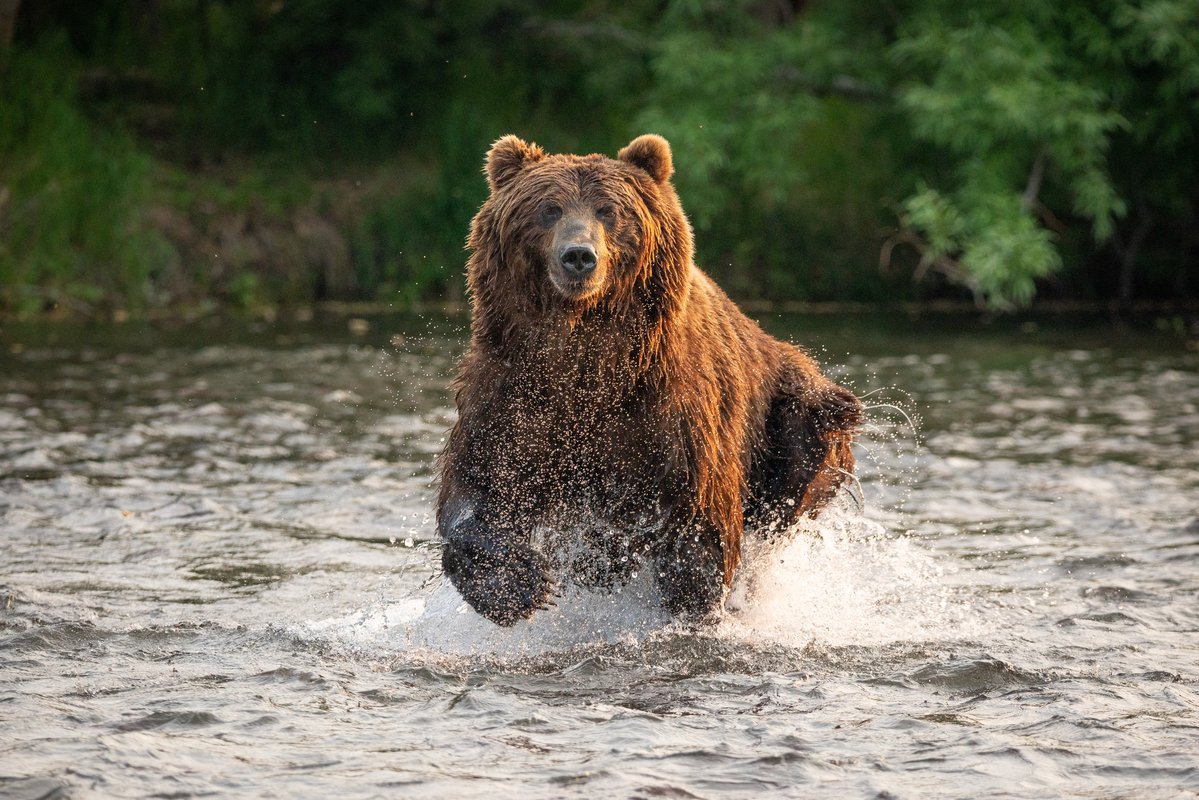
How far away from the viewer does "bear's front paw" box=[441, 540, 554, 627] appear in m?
5.69

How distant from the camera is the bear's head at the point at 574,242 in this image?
559cm

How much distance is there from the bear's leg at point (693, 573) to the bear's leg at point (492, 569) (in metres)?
0.50

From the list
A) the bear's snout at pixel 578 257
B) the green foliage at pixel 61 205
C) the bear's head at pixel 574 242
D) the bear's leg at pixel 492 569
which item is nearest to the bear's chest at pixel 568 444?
the bear's leg at pixel 492 569

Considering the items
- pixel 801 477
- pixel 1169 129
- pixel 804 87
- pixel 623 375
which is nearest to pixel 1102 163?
pixel 1169 129

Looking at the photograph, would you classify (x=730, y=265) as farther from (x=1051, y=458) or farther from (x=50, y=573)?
(x=50, y=573)

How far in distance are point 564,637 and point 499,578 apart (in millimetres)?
469

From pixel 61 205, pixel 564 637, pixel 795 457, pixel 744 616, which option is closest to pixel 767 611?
pixel 744 616

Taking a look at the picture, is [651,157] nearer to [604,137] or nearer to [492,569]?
[492,569]

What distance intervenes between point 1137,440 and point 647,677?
6.30 m

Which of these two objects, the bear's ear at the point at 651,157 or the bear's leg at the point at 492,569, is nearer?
the bear's leg at the point at 492,569

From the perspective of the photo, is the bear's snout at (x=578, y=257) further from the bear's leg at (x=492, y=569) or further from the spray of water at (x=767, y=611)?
the spray of water at (x=767, y=611)

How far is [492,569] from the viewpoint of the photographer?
5695 millimetres

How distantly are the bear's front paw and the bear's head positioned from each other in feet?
2.79

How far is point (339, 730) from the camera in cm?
473
